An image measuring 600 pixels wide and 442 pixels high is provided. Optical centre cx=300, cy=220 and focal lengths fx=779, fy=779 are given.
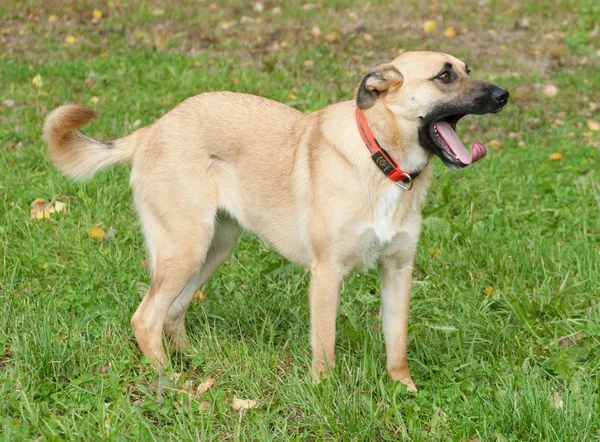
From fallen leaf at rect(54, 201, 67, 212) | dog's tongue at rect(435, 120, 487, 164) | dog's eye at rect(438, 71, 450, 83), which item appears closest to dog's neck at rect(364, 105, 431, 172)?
dog's tongue at rect(435, 120, 487, 164)

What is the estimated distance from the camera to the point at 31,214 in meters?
5.02

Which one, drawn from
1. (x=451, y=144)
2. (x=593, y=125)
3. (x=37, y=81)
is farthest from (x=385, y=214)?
(x=37, y=81)

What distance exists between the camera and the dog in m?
3.51

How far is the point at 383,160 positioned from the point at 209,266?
125 cm

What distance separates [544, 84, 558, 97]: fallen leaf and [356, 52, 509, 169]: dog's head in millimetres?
4799

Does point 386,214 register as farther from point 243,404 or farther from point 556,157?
point 556,157

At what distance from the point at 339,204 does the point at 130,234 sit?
181cm

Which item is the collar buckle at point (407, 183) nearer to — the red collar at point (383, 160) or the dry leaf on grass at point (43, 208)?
the red collar at point (383, 160)

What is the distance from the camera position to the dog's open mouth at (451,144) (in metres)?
3.44

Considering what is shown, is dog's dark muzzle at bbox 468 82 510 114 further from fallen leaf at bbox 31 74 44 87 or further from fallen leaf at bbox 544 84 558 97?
fallen leaf at bbox 31 74 44 87

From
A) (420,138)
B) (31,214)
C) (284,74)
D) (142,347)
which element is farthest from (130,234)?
(284,74)

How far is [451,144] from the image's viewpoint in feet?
11.4

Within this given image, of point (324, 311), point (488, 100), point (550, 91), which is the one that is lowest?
point (550, 91)

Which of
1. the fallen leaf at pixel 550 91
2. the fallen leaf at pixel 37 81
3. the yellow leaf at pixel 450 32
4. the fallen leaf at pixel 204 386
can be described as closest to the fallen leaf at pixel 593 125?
the fallen leaf at pixel 550 91
